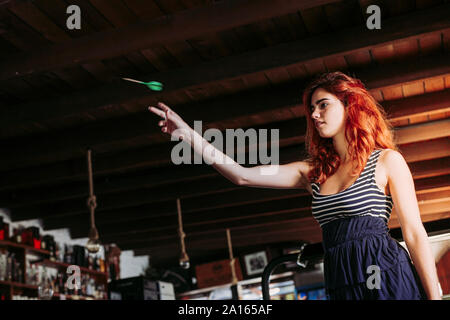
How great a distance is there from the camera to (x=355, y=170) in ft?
4.92

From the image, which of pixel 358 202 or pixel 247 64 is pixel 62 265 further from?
pixel 358 202

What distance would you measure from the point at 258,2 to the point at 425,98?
2622mm

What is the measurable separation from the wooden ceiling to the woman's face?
1.86 ft

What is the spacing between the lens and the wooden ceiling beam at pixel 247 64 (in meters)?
3.80

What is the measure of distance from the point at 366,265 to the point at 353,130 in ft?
1.34

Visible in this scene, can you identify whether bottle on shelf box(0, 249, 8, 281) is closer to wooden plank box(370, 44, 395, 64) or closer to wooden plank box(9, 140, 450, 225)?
wooden plank box(9, 140, 450, 225)

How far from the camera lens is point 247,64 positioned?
4.17 metres

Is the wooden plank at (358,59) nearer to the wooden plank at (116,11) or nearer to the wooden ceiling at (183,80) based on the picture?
the wooden ceiling at (183,80)

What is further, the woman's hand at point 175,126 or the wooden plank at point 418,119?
the wooden plank at point 418,119

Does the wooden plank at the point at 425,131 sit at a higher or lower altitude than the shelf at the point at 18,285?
higher

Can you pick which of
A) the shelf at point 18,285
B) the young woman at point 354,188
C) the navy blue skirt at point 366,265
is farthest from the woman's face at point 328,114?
the shelf at point 18,285

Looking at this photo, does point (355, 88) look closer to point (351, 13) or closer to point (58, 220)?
point (351, 13)

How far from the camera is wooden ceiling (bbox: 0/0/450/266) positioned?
3.54m

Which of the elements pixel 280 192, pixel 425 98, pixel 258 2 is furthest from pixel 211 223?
pixel 258 2
